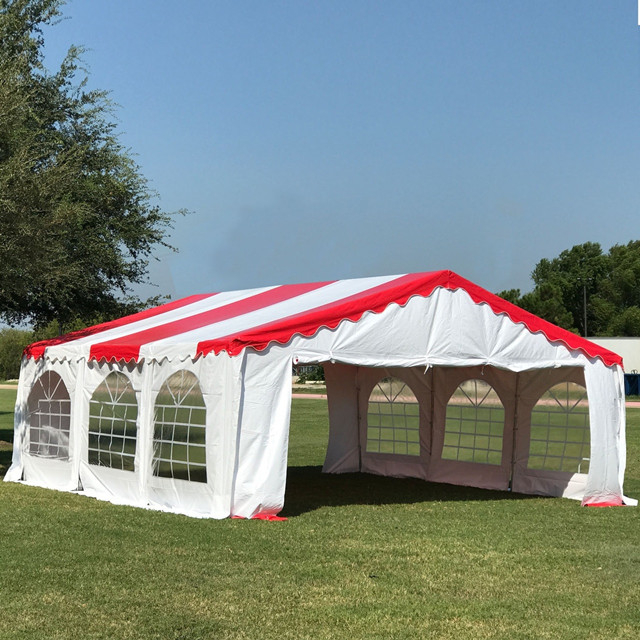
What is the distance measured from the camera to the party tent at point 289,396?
10727mm

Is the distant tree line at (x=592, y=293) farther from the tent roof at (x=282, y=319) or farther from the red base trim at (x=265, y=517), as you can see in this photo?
the red base trim at (x=265, y=517)

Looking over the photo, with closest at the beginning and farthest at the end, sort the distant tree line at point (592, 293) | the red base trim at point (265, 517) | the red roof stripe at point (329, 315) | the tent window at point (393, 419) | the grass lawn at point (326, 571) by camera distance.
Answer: the grass lawn at point (326, 571)
the red base trim at point (265, 517)
the red roof stripe at point (329, 315)
the tent window at point (393, 419)
the distant tree line at point (592, 293)

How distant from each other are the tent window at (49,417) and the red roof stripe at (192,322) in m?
1.49

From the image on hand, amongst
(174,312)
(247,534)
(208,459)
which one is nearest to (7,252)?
(174,312)

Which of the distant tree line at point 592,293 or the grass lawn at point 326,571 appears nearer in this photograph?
the grass lawn at point 326,571

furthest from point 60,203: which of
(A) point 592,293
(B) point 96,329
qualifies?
(A) point 592,293

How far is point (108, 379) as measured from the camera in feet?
41.6

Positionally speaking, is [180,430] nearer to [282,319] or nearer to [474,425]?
[282,319]

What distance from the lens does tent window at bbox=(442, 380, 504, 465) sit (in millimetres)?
14211

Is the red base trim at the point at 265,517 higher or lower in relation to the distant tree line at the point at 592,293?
lower

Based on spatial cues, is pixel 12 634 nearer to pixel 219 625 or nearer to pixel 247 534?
pixel 219 625

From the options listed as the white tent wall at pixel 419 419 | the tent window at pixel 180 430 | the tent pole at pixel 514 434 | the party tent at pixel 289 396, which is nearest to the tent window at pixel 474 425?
the party tent at pixel 289 396

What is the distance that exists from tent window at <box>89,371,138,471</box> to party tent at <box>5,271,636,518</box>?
3 cm

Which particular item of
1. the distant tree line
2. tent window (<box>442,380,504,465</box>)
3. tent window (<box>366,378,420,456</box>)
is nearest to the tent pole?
tent window (<box>442,380,504,465</box>)
